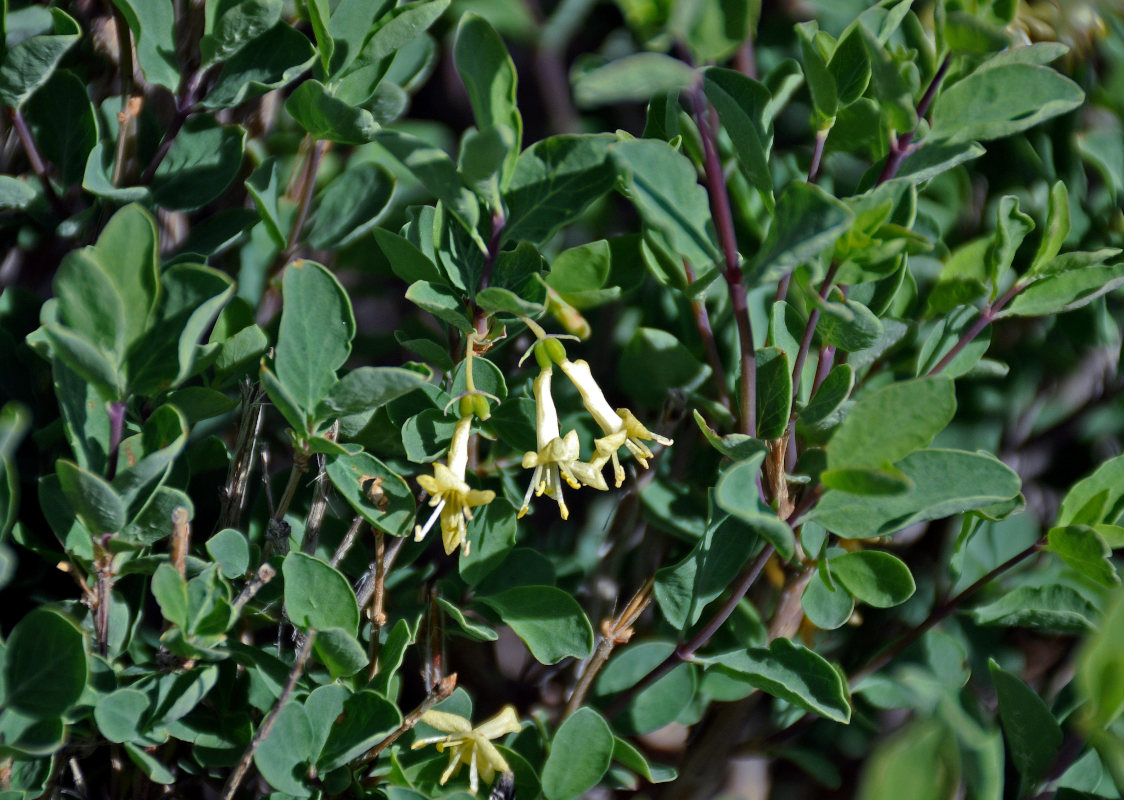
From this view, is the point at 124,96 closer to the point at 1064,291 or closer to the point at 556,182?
the point at 556,182

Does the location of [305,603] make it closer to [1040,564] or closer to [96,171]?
[96,171]

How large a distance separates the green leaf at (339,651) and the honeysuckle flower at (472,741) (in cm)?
6

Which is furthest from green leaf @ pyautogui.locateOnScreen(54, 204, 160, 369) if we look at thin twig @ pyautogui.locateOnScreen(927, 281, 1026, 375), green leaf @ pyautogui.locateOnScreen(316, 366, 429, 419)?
thin twig @ pyautogui.locateOnScreen(927, 281, 1026, 375)

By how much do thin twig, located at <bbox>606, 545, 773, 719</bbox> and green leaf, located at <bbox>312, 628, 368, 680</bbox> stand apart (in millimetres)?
211

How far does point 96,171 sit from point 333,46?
0.18m

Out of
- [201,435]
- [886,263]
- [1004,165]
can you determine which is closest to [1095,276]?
[886,263]

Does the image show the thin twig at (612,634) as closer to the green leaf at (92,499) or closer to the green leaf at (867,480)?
the green leaf at (867,480)

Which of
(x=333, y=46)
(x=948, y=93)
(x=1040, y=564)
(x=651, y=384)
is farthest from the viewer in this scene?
(x=1040, y=564)

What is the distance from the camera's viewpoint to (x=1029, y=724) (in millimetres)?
612

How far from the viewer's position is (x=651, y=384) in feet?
2.39

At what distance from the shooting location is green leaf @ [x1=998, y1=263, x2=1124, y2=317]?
629mm

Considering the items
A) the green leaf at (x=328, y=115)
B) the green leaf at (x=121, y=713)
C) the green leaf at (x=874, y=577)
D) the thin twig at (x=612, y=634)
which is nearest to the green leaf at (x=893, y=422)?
the green leaf at (x=874, y=577)

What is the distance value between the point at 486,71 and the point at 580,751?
0.42 metres

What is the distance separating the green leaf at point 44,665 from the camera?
1.71 feet
